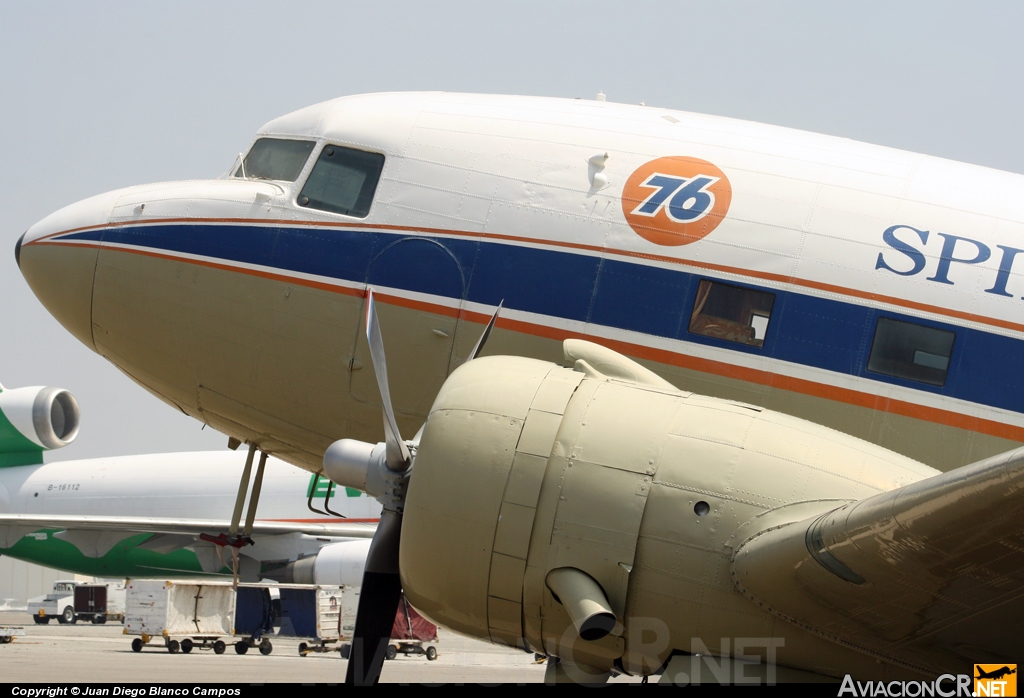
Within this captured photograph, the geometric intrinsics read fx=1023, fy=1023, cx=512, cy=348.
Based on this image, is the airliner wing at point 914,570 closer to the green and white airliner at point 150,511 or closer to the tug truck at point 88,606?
the green and white airliner at point 150,511

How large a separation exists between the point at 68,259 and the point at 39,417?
38275 mm

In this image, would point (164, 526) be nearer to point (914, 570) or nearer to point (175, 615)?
point (175, 615)

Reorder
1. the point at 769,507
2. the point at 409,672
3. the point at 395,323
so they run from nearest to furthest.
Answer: the point at 769,507 < the point at 395,323 < the point at 409,672

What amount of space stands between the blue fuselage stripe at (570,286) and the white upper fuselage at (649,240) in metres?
0.02

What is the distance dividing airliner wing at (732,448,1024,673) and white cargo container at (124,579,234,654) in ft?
78.1

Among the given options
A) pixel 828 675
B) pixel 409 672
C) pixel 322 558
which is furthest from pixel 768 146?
Result: pixel 322 558

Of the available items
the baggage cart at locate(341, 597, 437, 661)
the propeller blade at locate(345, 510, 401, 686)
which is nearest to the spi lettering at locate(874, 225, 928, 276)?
the propeller blade at locate(345, 510, 401, 686)

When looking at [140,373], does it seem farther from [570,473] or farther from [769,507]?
[769,507]

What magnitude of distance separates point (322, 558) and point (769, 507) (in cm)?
3256

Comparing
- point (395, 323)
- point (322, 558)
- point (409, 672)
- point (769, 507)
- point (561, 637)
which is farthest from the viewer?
point (322, 558)

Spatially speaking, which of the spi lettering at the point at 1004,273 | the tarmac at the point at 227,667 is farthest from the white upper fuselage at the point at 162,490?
the spi lettering at the point at 1004,273

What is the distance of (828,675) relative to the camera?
6.63 m

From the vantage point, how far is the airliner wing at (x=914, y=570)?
5.11m

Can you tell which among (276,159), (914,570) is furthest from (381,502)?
(276,159)
